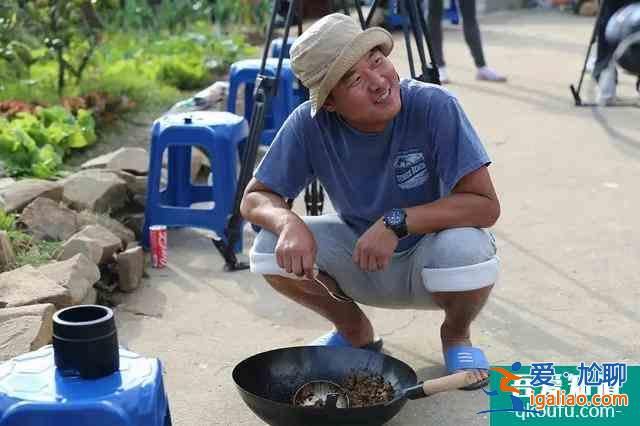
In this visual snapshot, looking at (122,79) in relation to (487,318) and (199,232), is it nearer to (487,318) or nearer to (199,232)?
(199,232)

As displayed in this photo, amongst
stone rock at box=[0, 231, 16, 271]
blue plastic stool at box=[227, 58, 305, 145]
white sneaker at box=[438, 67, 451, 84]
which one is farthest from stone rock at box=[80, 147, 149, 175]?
white sneaker at box=[438, 67, 451, 84]

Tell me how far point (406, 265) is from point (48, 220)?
2.03 metres

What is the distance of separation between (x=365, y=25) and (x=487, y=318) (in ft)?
4.19

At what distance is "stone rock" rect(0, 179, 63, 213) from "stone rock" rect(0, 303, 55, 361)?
1191 mm

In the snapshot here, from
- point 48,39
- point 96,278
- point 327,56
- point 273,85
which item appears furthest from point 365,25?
point 48,39

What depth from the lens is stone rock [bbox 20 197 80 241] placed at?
4.88 m

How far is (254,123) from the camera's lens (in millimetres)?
4734

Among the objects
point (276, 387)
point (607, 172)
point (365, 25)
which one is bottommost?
point (607, 172)

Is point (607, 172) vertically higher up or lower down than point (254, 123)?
lower down

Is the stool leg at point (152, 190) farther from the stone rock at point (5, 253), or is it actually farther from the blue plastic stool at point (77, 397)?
the blue plastic stool at point (77, 397)

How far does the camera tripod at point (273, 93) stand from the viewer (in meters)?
4.50

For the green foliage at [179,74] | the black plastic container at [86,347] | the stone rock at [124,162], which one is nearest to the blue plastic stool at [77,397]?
the black plastic container at [86,347]

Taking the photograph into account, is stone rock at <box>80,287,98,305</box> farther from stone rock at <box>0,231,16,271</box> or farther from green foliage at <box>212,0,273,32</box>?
green foliage at <box>212,0,273,32</box>

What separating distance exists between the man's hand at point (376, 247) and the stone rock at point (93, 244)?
1.61 m
